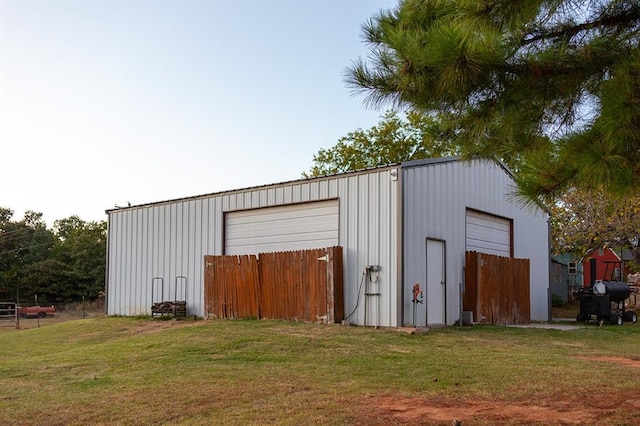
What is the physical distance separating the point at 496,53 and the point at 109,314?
16.9 metres

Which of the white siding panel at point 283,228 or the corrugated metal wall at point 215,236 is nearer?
the corrugated metal wall at point 215,236

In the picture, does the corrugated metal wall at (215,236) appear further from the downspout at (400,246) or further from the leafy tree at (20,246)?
the leafy tree at (20,246)

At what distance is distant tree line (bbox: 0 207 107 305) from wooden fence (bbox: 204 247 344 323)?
25793 millimetres

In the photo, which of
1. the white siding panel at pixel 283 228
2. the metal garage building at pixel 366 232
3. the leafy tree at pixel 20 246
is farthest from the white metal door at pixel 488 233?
the leafy tree at pixel 20 246

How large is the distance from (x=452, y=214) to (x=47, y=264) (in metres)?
31.2

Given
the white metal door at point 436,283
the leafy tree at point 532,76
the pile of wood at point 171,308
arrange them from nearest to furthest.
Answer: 1. the leafy tree at point 532,76
2. the white metal door at point 436,283
3. the pile of wood at point 171,308

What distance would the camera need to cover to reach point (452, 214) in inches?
580

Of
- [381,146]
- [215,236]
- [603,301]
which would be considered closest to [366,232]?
[215,236]

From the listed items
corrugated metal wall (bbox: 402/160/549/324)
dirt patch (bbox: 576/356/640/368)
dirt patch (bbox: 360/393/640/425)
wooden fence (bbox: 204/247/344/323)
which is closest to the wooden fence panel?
wooden fence (bbox: 204/247/344/323)

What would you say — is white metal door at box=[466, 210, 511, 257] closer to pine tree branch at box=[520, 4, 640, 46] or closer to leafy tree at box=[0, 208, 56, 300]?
pine tree branch at box=[520, 4, 640, 46]

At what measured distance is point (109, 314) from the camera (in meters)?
19.7

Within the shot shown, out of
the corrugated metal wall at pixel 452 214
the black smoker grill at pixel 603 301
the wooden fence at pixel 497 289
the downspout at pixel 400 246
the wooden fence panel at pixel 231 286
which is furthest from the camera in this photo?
the black smoker grill at pixel 603 301

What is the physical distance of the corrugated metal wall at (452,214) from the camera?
13211 mm

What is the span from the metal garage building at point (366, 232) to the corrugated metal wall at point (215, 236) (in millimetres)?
25
